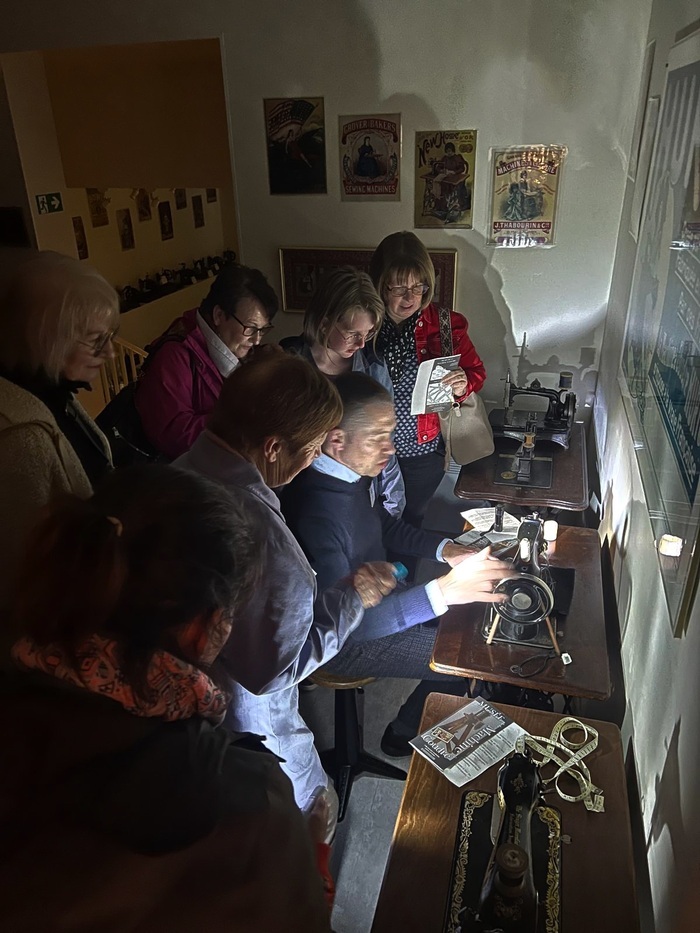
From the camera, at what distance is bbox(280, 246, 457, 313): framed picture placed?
3334mm

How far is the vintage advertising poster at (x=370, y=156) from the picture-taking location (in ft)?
10.3

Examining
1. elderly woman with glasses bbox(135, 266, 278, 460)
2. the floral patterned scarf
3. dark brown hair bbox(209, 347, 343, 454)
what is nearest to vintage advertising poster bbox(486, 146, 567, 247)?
elderly woman with glasses bbox(135, 266, 278, 460)

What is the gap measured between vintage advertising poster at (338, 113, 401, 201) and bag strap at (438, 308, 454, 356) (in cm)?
83

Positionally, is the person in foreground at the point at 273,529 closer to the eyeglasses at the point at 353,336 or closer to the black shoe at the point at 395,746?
the eyeglasses at the point at 353,336

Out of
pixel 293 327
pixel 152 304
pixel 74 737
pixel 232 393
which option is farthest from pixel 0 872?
pixel 152 304

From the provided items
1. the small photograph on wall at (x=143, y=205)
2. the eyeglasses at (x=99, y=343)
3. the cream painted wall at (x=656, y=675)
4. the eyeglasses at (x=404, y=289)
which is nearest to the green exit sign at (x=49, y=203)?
the small photograph on wall at (x=143, y=205)

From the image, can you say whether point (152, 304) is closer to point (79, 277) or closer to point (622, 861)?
point (79, 277)

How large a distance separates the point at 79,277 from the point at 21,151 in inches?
119

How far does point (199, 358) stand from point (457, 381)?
1.07 m

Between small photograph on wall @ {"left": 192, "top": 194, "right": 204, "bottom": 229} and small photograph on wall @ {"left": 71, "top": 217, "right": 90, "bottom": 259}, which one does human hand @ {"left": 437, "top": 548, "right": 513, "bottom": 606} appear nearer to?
small photograph on wall @ {"left": 71, "top": 217, "right": 90, "bottom": 259}

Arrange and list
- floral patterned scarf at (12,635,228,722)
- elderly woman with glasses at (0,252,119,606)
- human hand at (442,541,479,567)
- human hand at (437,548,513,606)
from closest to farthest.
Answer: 1. floral patterned scarf at (12,635,228,722)
2. elderly woman with glasses at (0,252,119,606)
3. human hand at (437,548,513,606)
4. human hand at (442,541,479,567)

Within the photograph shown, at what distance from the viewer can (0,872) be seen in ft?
1.93

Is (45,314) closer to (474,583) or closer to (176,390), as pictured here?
(176,390)

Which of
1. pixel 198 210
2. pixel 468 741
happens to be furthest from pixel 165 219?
pixel 468 741
